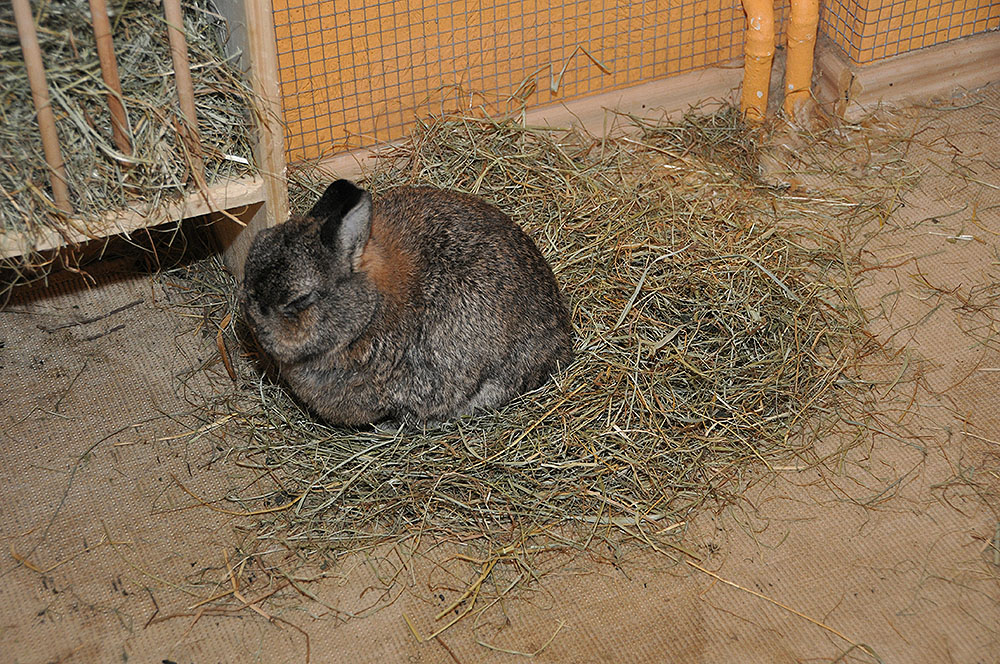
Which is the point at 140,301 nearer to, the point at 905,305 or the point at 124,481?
the point at 124,481

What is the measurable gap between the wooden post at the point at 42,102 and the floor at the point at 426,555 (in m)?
1.01

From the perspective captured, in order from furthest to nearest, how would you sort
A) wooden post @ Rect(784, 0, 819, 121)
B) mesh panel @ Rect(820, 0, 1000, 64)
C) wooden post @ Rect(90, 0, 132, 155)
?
mesh panel @ Rect(820, 0, 1000, 64), wooden post @ Rect(784, 0, 819, 121), wooden post @ Rect(90, 0, 132, 155)

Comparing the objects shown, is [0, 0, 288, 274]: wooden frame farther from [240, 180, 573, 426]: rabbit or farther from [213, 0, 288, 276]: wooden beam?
[240, 180, 573, 426]: rabbit

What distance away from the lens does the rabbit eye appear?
3.67m

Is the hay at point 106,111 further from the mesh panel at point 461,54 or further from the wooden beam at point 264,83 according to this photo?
the mesh panel at point 461,54

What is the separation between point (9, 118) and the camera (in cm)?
355

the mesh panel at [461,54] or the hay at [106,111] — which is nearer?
the hay at [106,111]

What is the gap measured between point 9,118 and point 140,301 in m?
1.34

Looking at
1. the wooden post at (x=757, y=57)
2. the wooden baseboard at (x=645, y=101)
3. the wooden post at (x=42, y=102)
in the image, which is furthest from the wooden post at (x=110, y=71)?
the wooden post at (x=757, y=57)

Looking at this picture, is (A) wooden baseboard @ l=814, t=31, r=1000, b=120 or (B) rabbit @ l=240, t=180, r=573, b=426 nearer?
(B) rabbit @ l=240, t=180, r=573, b=426

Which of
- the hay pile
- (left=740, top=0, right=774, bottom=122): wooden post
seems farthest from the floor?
(left=740, top=0, right=774, bottom=122): wooden post

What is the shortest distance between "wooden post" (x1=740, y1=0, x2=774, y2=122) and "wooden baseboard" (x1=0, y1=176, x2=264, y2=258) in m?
2.78

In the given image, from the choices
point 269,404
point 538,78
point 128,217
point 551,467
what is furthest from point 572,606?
point 538,78

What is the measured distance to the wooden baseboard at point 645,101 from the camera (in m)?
5.53
